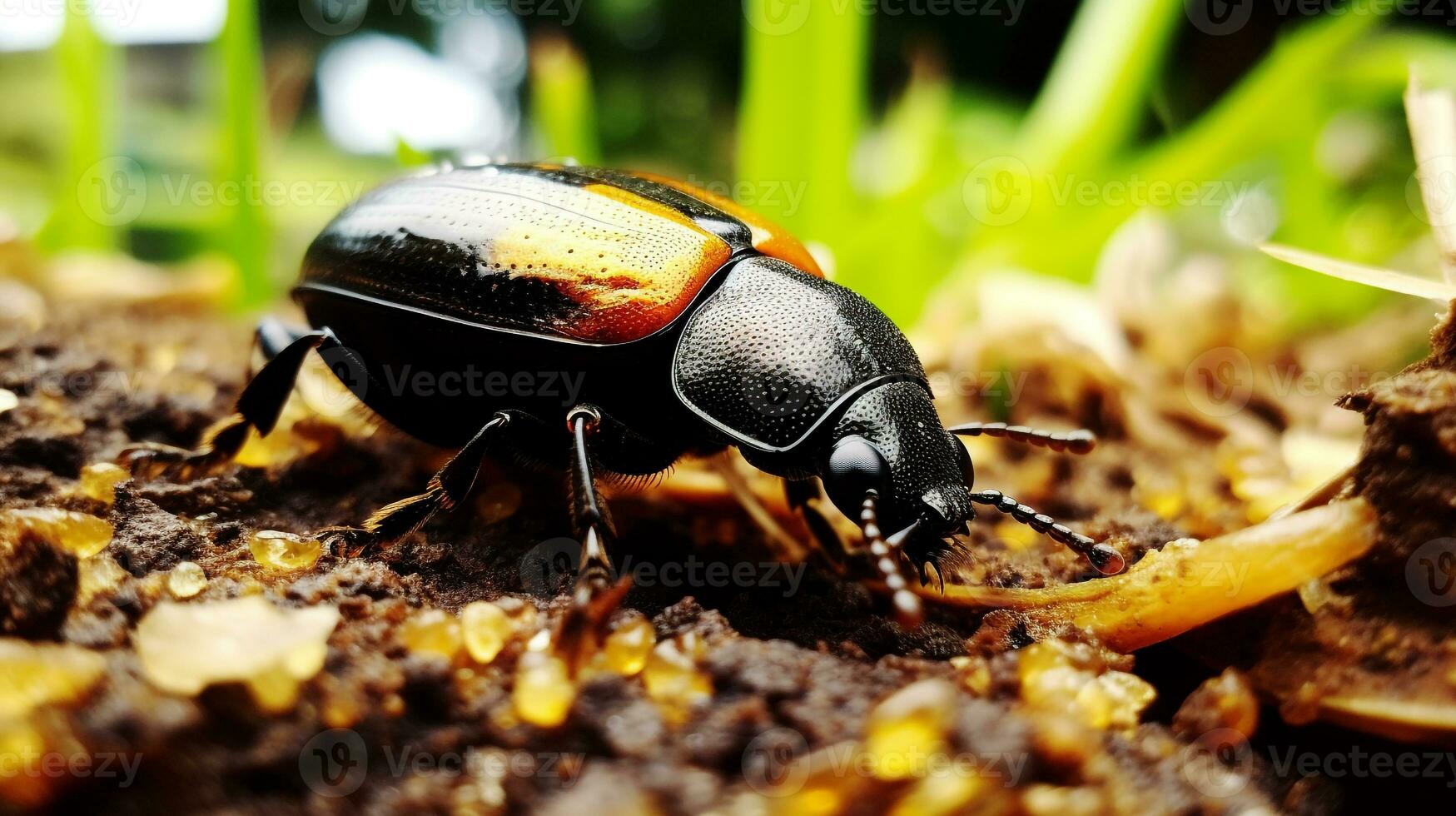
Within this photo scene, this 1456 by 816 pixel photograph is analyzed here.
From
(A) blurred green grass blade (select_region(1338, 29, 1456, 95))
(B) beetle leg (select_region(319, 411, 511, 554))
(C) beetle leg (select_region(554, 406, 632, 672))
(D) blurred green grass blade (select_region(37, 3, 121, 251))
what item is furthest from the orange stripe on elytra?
(A) blurred green grass blade (select_region(1338, 29, 1456, 95))

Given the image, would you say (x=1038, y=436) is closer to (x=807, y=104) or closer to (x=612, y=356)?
(x=612, y=356)

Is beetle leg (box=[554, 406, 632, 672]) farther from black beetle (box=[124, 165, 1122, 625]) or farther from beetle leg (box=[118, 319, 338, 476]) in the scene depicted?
beetle leg (box=[118, 319, 338, 476])

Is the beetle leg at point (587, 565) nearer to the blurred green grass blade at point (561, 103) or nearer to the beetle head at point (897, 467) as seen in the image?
the beetle head at point (897, 467)

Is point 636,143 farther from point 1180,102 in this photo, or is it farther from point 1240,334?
point 1240,334

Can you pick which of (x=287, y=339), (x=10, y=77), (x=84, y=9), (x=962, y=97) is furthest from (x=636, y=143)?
(x=287, y=339)

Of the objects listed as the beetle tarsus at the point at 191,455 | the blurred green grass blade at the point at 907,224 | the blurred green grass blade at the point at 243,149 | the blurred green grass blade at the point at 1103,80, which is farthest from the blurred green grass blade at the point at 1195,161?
the blurred green grass blade at the point at 243,149

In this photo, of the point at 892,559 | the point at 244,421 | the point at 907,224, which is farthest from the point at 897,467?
the point at 907,224
